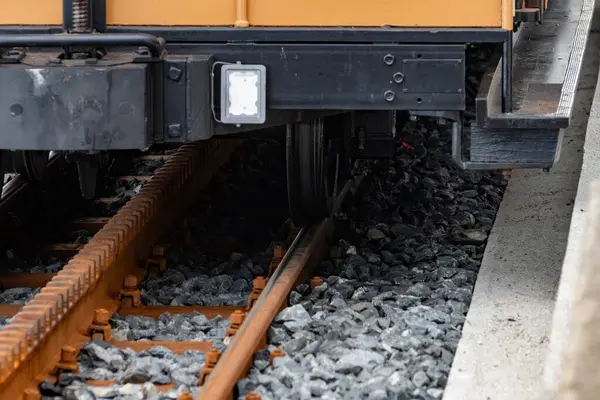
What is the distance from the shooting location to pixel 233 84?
193 inches

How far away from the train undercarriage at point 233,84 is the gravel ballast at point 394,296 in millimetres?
662

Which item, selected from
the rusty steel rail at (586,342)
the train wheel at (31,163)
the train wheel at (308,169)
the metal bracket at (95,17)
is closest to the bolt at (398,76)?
the train wheel at (308,169)

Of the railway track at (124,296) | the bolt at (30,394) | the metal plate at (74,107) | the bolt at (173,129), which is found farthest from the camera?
the bolt at (173,129)

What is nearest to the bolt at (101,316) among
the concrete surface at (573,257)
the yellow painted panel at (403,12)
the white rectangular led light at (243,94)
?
the white rectangular led light at (243,94)

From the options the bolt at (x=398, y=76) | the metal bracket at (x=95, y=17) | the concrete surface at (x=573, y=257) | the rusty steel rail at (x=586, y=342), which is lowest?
the concrete surface at (x=573, y=257)

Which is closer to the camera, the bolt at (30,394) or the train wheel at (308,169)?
the bolt at (30,394)

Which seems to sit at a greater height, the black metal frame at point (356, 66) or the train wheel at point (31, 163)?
the black metal frame at point (356, 66)

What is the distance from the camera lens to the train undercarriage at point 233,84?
4.62 meters

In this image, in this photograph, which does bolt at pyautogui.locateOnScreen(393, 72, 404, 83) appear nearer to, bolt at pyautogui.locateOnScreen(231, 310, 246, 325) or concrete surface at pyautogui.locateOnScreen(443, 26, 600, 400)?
concrete surface at pyautogui.locateOnScreen(443, 26, 600, 400)

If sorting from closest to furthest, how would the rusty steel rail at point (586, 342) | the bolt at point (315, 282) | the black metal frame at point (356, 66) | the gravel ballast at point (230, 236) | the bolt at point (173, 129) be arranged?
the rusty steel rail at point (586, 342) < the bolt at point (173, 129) < the black metal frame at point (356, 66) < the bolt at point (315, 282) < the gravel ballast at point (230, 236)

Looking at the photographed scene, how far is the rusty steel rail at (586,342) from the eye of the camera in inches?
93.8

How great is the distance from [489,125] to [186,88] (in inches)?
46.7

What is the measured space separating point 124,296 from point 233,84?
1091mm

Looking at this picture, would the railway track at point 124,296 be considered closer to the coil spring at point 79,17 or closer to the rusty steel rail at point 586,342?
the coil spring at point 79,17
